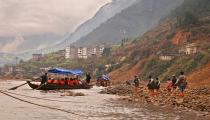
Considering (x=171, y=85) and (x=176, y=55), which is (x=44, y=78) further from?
(x=176, y=55)

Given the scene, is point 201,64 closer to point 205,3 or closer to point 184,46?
point 184,46

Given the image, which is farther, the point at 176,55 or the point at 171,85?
the point at 176,55

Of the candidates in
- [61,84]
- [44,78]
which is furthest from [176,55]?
[44,78]

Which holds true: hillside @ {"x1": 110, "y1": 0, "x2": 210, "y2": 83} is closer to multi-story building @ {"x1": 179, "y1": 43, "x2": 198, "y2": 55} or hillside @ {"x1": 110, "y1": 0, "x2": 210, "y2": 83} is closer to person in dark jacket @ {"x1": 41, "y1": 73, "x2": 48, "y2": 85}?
multi-story building @ {"x1": 179, "y1": 43, "x2": 198, "y2": 55}

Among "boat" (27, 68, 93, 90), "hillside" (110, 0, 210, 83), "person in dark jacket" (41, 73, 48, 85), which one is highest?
"hillside" (110, 0, 210, 83)

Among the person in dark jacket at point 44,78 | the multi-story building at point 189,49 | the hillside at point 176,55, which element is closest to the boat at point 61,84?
the person in dark jacket at point 44,78

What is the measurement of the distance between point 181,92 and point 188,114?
11134 millimetres

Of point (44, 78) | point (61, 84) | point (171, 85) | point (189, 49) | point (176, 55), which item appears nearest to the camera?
point (171, 85)

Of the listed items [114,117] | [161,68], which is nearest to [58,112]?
[114,117]

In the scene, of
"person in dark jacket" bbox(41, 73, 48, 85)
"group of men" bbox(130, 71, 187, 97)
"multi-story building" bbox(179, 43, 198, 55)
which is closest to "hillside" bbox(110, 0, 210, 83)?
"multi-story building" bbox(179, 43, 198, 55)

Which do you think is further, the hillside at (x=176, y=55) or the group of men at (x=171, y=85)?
the hillside at (x=176, y=55)

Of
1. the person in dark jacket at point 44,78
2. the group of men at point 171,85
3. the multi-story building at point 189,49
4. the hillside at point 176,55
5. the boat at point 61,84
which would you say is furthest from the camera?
the multi-story building at point 189,49

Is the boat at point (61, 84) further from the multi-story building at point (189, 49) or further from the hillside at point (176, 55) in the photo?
the multi-story building at point (189, 49)

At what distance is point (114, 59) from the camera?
5842 inches
